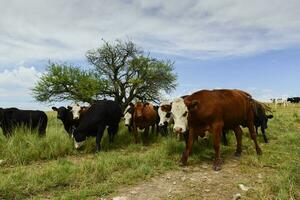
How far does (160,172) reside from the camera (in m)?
9.03

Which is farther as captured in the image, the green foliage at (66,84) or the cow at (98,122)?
the green foliage at (66,84)

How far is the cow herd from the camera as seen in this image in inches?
A: 387

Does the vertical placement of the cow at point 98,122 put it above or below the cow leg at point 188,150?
above

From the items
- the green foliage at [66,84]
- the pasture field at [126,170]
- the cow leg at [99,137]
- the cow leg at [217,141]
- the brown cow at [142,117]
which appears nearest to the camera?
the pasture field at [126,170]

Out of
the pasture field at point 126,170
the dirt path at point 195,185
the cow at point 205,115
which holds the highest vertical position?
the cow at point 205,115

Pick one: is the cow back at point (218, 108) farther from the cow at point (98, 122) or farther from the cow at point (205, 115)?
the cow at point (98, 122)

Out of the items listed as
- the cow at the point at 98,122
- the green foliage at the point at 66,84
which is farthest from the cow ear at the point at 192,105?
the green foliage at the point at 66,84

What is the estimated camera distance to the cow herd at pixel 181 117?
32.3ft

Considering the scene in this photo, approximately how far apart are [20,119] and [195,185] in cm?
1040

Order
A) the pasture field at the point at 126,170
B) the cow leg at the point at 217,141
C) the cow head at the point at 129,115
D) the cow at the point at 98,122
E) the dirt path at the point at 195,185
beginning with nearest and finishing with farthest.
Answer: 1. the dirt path at the point at 195,185
2. the pasture field at the point at 126,170
3. the cow leg at the point at 217,141
4. the cow at the point at 98,122
5. the cow head at the point at 129,115

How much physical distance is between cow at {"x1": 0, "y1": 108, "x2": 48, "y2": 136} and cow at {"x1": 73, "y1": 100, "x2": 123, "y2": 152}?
2994 millimetres

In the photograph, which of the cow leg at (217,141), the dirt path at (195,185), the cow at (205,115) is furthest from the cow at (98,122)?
the dirt path at (195,185)

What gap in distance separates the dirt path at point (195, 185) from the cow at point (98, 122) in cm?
481

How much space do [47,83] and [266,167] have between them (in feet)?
88.6
